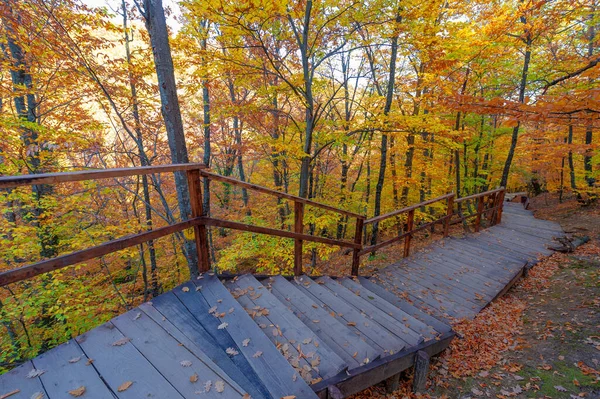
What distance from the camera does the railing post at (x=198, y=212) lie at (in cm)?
276

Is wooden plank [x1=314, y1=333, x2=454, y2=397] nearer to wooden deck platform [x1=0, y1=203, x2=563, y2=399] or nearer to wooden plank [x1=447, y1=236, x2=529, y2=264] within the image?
wooden deck platform [x1=0, y1=203, x2=563, y2=399]

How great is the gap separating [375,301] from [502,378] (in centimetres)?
166

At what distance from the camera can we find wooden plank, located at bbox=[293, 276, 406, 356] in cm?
298

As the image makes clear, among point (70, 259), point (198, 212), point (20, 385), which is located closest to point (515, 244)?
point (198, 212)

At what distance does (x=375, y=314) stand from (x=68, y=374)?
317 centimetres

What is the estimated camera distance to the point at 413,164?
11453 mm

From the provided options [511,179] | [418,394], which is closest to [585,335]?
[418,394]

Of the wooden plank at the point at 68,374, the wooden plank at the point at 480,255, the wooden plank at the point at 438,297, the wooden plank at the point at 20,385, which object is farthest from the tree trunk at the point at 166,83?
the wooden plank at the point at 480,255

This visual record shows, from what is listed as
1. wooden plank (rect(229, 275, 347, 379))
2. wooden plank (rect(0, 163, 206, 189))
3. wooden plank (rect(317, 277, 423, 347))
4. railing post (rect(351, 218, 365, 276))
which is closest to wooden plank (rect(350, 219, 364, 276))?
railing post (rect(351, 218, 365, 276))

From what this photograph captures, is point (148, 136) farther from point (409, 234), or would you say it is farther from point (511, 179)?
point (511, 179)

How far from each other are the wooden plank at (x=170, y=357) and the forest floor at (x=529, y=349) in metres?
2.09

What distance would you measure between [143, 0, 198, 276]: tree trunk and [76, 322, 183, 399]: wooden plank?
172 centimetres

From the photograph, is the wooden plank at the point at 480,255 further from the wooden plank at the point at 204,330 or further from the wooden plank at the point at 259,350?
the wooden plank at the point at 204,330

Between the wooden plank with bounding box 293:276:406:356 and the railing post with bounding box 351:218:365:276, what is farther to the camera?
the railing post with bounding box 351:218:365:276
